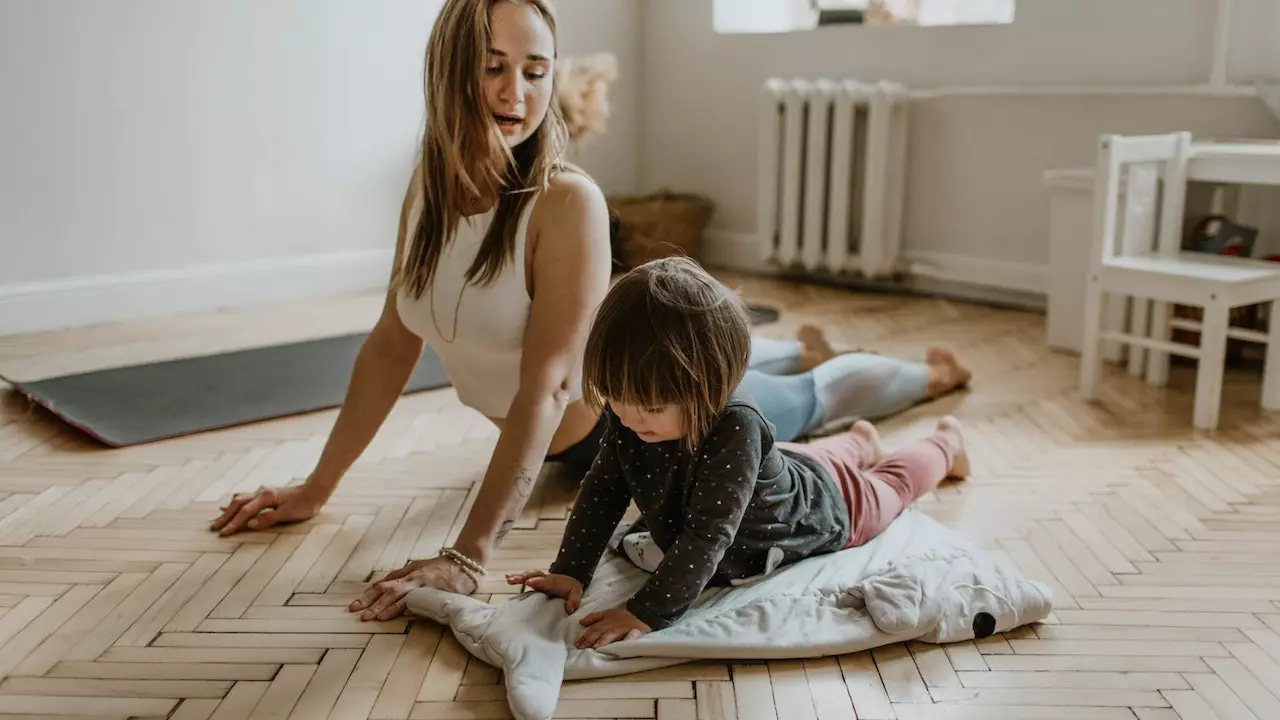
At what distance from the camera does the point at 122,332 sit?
3.42 metres

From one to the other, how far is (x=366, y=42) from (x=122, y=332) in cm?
132

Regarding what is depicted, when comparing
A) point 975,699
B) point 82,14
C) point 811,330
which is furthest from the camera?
point 82,14

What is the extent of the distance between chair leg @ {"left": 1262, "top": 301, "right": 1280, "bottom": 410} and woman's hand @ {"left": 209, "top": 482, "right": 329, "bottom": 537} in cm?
212

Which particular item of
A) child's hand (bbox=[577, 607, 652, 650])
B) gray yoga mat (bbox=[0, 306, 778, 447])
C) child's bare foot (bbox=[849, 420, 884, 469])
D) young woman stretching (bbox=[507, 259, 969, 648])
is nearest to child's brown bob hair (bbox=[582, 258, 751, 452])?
young woman stretching (bbox=[507, 259, 969, 648])

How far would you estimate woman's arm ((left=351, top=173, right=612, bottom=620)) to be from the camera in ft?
5.52

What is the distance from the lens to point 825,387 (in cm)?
242

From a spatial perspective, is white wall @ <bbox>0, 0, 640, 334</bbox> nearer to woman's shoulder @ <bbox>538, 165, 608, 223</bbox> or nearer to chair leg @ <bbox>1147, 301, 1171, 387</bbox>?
woman's shoulder @ <bbox>538, 165, 608, 223</bbox>

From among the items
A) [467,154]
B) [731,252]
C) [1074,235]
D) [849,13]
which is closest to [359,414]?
[467,154]

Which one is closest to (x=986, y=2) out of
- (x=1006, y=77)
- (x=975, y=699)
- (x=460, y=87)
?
(x=1006, y=77)

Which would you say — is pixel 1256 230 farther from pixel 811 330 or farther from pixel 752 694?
pixel 752 694

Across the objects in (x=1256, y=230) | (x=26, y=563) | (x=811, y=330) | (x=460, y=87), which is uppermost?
(x=460, y=87)

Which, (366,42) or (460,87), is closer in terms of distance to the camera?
(460,87)

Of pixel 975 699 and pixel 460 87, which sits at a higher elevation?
pixel 460 87

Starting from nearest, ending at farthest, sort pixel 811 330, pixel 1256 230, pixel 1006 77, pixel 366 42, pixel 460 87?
pixel 460 87 < pixel 811 330 < pixel 1256 230 < pixel 1006 77 < pixel 366 42
